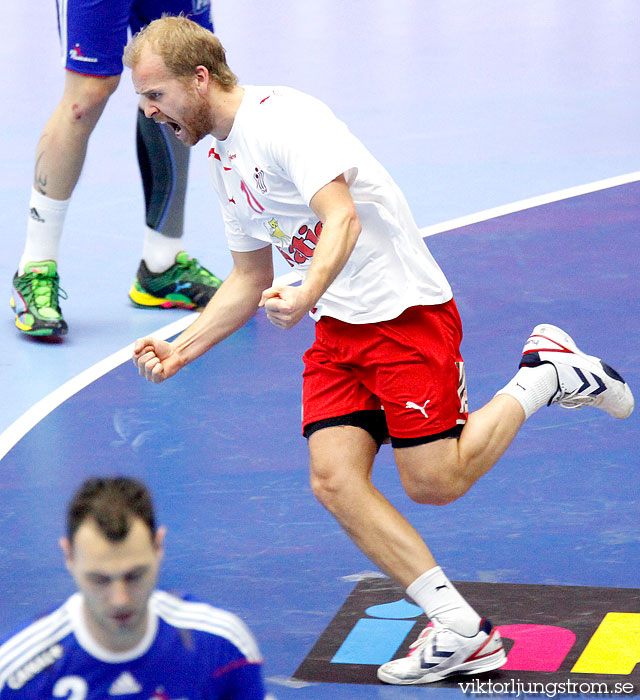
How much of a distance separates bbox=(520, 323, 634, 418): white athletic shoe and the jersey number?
254 cm

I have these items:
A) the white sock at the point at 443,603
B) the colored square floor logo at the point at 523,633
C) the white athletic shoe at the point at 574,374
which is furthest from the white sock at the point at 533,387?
the white sock at the point at 443,603

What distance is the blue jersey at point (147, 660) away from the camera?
2404 millimetres

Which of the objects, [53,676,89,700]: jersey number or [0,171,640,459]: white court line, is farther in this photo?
[0,171,640,459]: white court line

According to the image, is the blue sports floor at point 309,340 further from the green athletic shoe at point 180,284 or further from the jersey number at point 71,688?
the jersey number at point 71,688

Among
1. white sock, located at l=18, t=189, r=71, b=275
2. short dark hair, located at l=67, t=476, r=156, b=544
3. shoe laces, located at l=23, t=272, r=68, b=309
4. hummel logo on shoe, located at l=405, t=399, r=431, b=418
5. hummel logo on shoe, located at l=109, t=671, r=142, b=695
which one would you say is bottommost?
shoe laces, located at l=23, t=272, r=68, b=309

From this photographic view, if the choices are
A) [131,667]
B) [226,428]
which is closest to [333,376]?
[226,428]

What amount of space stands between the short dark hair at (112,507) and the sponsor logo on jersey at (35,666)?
220 millimetres

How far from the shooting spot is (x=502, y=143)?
32.2ft

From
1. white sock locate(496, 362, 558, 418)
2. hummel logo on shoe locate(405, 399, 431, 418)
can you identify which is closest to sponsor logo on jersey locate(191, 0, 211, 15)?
white sock locate(496, 362, 558, 418)

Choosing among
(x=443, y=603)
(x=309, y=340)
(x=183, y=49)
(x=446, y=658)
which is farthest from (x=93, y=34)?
(x=446, y=658)

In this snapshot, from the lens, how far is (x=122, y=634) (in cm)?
236

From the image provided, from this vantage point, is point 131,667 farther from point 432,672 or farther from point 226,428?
point 226,428

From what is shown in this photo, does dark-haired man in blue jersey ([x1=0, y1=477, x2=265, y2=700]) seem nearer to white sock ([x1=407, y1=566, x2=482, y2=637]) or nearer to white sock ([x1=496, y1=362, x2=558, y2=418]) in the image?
white sock ([x1=407, y1=566, x2=482, y2=637])

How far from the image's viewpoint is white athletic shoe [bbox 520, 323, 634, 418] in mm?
4652
